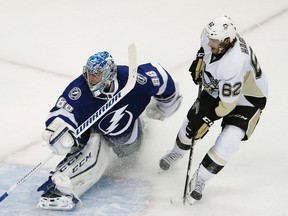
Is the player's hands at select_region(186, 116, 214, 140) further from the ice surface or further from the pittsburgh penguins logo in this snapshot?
the ice surface

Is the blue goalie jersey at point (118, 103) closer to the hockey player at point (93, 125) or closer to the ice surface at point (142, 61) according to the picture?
the hockey player at point (93, 125)

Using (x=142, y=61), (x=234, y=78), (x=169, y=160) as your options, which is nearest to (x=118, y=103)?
(x=169, y=160)

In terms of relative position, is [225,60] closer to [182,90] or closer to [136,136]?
[136,136]

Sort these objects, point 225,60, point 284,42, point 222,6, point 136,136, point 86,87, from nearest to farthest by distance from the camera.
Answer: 1. point 225,60
2. point 86,87
3. point 136,136
4. point 284,42
5. point 222,6

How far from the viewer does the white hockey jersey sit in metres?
3.06

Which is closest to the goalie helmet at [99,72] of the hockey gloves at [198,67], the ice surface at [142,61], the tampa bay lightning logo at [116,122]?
the tampa bay lightning logo at [116,122]

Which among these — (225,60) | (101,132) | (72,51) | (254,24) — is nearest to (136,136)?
(101,132)

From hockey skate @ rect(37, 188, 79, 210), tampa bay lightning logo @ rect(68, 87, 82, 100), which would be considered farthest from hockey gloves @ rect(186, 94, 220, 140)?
hockey skate @ rect(37, 188, 79, 210)

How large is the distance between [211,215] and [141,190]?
1.30 ft

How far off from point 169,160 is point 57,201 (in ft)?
2.10

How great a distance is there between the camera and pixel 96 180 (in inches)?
135

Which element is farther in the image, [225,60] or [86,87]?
[86,87]

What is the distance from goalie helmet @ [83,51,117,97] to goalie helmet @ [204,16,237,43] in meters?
0.48

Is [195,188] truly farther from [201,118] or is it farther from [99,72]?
[99,72]
